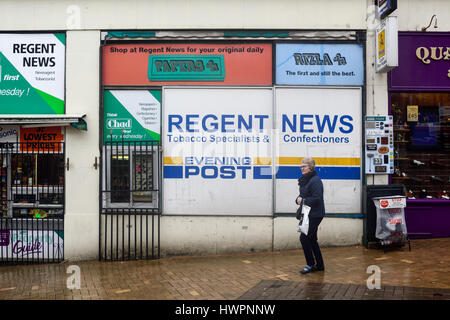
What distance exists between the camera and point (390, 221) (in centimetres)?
786

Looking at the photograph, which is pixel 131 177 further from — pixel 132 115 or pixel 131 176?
pixel 132 115

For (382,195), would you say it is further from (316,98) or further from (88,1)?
(88,1)

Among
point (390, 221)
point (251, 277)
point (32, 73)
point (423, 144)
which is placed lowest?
point (251, 277)

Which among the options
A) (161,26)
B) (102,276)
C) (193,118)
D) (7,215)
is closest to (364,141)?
(193,118)

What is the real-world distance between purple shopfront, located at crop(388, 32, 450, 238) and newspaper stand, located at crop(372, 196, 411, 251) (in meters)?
0.90

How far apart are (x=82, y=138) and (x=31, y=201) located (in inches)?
66.8

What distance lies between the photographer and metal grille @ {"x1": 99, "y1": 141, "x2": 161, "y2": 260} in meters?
8.31

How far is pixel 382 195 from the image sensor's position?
820 centimetres

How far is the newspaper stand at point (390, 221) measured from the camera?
781 centimetres

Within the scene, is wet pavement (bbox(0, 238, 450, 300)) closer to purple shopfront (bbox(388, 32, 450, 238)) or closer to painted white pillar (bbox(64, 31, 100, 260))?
purple shopfront (bbox(388, 32, 450, 238))

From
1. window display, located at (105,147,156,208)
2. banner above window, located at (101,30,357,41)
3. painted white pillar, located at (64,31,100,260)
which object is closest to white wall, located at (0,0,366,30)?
banner above window, located at (101,30,357,41)

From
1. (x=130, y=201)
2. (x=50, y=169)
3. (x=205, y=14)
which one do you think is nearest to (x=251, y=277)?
(x=130, y=201)

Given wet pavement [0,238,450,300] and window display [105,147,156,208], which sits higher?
window display [105,147,156,208]

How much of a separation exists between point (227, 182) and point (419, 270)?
3.77 metres
